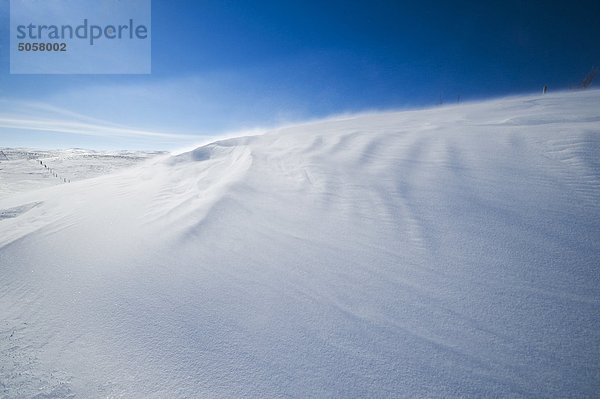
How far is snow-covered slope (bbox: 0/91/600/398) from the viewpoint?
0.99 metres

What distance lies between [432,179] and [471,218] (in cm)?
56

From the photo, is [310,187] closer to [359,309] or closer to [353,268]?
[353,268]

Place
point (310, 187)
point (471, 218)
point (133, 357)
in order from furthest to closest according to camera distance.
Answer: point (310, 187) < point (471, 218) < point (133, 357)

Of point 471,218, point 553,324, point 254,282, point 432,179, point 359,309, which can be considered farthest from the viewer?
Result: point 432,179

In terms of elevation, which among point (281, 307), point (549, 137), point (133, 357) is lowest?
point (133, 357)

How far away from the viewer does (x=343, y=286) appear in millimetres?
1384

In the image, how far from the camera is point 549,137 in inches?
88.2

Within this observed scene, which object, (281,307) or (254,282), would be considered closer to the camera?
(281,307)

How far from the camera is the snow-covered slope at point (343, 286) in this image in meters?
0.99

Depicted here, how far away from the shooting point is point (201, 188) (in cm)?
310

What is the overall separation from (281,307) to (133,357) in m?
0.68

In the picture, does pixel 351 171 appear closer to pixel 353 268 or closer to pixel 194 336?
pixel 353 268

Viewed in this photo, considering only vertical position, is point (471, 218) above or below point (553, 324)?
above

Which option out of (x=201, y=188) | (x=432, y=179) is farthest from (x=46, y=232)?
(x=432, y=179)
